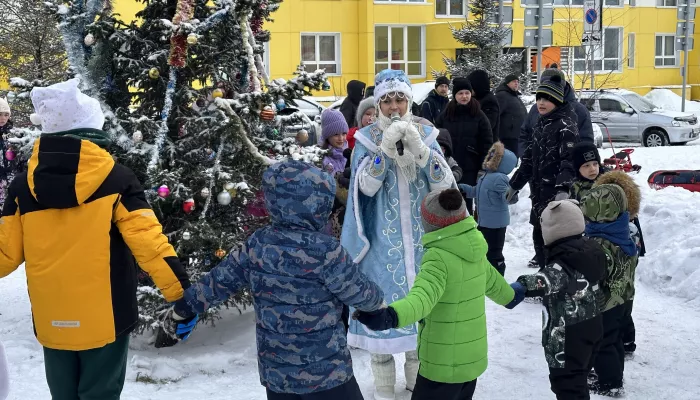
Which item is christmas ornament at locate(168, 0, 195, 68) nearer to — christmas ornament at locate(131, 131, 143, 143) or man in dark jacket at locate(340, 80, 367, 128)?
christmas ornament at locate(131, 131, 143, 143)

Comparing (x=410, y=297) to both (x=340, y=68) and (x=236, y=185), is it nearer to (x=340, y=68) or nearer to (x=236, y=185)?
(x=236, y=185)

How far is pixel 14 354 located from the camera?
569 centimetres

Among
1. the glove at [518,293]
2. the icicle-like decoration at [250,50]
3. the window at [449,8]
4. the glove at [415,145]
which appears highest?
the window at [449,8]

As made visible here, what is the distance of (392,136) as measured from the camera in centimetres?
459

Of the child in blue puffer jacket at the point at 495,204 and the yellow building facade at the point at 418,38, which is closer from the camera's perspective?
the child in blue puffer jacket at the point at 495,204

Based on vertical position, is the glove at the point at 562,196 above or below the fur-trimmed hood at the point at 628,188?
below

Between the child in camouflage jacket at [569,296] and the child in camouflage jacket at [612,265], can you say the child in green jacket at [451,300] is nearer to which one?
the child in camouflage jacket at [569,296]

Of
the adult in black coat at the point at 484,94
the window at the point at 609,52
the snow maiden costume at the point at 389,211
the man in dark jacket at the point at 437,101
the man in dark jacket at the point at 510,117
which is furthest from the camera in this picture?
the window at the point at 609,52

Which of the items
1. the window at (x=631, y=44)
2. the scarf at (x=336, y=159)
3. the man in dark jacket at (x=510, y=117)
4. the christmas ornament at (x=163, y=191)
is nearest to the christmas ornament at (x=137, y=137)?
the christmas ornament at (x=163, y=191)

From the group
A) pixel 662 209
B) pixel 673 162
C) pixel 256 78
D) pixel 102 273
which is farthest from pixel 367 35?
pixel 102 273

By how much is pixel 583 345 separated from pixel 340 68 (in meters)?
29.1

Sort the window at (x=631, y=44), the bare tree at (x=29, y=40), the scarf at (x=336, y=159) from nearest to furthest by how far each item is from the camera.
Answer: the scarf at (x=336, y=159) < the bare tree at (x=29, y=40) < the window at (x=631, y=44)

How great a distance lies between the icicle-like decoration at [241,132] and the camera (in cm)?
530

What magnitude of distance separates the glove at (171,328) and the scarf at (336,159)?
1695 millimetres
